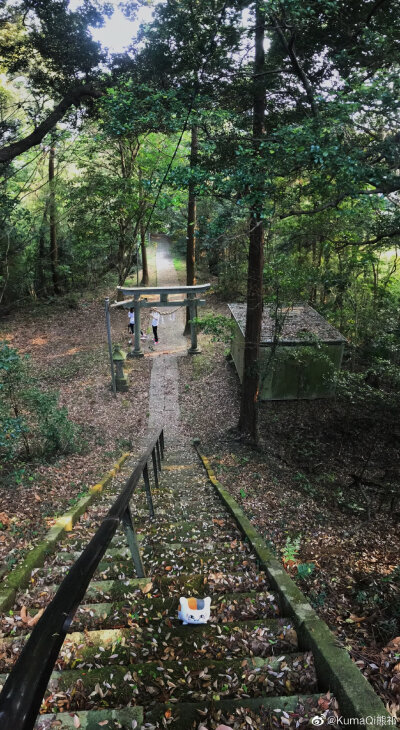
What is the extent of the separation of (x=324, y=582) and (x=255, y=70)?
311 inches

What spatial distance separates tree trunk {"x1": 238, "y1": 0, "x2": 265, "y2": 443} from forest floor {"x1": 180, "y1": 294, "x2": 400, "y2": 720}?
2.50ft

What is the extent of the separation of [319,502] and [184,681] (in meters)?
5.47

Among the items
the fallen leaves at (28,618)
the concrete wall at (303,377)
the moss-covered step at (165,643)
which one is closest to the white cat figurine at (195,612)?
the moss-covered step at (165,643)

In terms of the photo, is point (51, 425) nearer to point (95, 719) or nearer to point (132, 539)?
point (132, 539)

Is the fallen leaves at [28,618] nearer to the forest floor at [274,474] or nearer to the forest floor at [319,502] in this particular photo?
the forest floor at [274,474]

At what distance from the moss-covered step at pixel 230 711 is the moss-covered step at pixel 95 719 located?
0.08 m

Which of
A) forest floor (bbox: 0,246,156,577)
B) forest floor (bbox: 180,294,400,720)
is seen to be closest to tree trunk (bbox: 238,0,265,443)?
forest floor (bbox: 180,294,400,720)

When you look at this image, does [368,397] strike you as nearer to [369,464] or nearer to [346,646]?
[369,464]

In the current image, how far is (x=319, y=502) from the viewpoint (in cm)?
718

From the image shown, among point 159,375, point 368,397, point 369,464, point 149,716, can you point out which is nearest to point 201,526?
point 149,716

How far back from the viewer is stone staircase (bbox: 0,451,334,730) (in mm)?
1976

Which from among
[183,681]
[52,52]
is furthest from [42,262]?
[183,681]

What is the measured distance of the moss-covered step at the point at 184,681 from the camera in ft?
6.86

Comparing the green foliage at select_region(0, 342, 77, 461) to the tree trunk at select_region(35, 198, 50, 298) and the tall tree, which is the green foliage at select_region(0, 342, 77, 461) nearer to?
the tall tree
